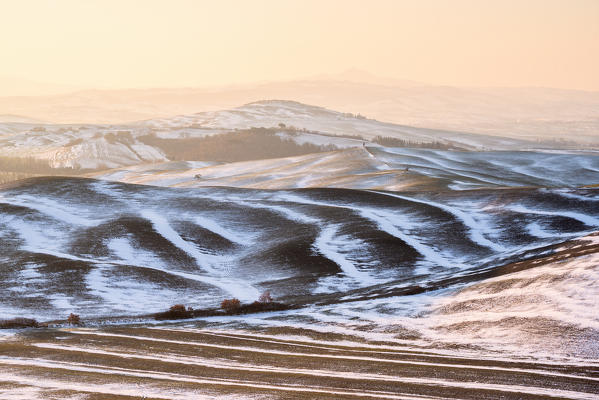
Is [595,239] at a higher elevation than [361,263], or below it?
higher

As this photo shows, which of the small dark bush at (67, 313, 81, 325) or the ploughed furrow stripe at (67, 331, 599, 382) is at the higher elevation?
the ploughed furrow stripe at (67, 331, 599, 382)

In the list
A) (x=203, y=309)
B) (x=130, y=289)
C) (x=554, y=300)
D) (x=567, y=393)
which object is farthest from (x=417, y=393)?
(x=130, y=289)

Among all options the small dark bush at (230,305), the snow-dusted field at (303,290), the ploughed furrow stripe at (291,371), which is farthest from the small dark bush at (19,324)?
the small dark bush at (230,305)

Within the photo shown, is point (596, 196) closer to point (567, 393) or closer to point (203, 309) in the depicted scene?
point (203, 309)

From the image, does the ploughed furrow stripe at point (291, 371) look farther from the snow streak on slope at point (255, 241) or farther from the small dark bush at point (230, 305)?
the snow streak on slope at point (255, 241)

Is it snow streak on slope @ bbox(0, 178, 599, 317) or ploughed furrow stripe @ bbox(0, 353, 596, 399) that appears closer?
ploughed furrow stripe @ bbox(0, 353, 596, 399)

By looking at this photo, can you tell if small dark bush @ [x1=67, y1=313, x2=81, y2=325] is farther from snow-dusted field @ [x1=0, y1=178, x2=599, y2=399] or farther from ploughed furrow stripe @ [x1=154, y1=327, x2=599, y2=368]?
ploughed furrow stripe @ [x1=154, y1=327, x2=599, y2=368]

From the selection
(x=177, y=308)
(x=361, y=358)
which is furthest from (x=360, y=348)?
(x=177, y=308)

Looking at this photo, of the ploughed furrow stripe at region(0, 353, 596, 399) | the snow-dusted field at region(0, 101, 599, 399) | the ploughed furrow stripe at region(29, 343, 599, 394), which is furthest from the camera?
the snow-dusted field at region(0, 101, 599, 399)

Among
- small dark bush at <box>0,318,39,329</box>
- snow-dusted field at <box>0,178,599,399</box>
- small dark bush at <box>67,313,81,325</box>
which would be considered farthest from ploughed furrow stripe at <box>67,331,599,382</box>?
small dark bush at <box>0,318,39,329</box>
